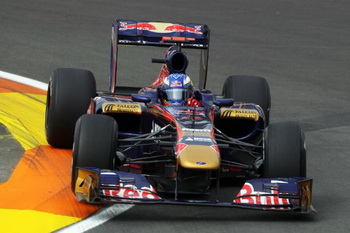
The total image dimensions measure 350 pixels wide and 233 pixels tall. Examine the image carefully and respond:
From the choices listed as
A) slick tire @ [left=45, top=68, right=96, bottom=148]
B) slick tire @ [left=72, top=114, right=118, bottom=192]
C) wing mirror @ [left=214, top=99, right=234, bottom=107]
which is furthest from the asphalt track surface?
slick tire @ [left=45, top=68, right=96, bottom=148]

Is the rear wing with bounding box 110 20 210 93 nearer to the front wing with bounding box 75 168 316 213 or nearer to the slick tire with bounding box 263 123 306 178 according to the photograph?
the slick tire with bounding box 263 123 306 178

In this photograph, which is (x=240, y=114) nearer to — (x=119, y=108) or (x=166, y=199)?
(x=119, y=108)

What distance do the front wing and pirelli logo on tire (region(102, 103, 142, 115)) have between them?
1.20m

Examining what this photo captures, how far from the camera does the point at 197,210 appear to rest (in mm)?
9844

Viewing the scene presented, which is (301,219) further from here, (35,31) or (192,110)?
(35,31)

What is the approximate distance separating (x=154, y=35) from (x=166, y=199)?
390 centimetres

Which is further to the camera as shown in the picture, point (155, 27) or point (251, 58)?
point (251, 58)

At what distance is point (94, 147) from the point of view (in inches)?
385

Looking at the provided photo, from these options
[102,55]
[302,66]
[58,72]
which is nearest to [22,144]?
[58,72]

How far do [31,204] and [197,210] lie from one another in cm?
148

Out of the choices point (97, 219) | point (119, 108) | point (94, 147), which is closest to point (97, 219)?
point (97, 219)

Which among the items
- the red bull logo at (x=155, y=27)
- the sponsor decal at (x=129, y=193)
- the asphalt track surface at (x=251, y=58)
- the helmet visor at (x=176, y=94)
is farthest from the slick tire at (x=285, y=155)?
the red bull logo at (x=155, y=27)

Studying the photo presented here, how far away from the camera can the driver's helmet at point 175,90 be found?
11203 millimetres

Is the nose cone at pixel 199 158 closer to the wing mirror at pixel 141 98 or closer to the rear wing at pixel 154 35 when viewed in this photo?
the wing mirror at pixel 141 98
